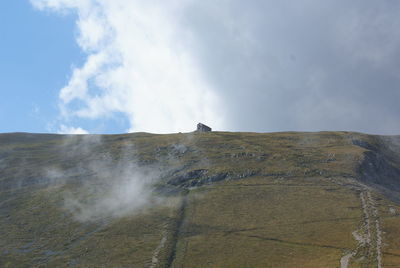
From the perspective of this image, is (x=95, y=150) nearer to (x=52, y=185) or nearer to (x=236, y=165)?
(x=52, y=185)

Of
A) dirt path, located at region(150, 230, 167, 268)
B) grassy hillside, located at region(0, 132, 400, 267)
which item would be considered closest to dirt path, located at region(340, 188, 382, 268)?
grassy hillside, located at region(0, 132, 400, 267)

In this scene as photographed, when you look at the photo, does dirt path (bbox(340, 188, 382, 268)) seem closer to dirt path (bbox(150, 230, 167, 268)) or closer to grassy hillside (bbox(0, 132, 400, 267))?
grassy hillside (bbox(0, 132, 400, 267))

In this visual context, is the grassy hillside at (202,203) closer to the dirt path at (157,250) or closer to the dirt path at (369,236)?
the dirt path at (369,236)

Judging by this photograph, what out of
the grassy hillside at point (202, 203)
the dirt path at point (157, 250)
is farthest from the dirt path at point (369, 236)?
the dirt path at point (157, 250)

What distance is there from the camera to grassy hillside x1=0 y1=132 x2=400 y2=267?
86.8 m

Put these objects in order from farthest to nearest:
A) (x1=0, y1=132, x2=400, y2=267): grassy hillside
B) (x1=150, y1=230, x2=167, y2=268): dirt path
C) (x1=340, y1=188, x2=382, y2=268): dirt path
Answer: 1. (x1=0, y1=132, x2=400, y2=267): grassy hillside
2. (x1=150, y1=230, x2=167, y2=268): dirt path
3. (x1=340, y1=188, x2=382, y2=268): dirt path

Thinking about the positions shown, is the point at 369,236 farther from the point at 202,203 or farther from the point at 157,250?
the point at 157,250

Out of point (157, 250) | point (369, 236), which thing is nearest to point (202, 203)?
point (157, 250)

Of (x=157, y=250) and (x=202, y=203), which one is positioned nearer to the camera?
(x=157, y=250)

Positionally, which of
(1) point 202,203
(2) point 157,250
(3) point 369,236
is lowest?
(2) point 157,250

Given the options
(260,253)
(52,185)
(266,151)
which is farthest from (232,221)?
(52,185)

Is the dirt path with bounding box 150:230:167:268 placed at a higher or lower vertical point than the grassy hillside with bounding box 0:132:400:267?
lower

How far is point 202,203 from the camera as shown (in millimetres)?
116812

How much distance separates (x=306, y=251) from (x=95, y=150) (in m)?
115
